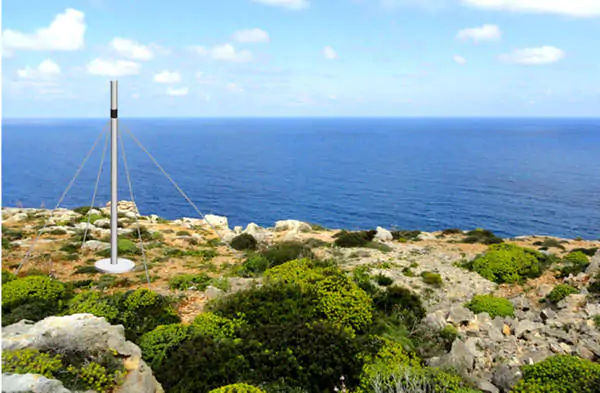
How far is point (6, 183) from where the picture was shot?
311 ft

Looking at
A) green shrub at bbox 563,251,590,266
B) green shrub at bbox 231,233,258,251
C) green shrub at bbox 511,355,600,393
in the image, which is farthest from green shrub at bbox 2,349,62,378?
green shrub at bbox 563,251,590,266

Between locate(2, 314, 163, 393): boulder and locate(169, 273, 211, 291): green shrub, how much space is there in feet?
20.7

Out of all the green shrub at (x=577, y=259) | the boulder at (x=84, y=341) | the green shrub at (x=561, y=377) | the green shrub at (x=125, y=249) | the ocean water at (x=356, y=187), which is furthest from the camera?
the ocean water at (x=356, y=187)

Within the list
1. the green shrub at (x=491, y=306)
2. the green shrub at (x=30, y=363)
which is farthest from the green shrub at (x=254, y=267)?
the green shrub at (x=30, y=363)

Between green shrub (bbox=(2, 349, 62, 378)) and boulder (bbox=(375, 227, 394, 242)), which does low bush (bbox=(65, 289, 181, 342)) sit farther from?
boulder (bbox=(375, 227, 394, 242))

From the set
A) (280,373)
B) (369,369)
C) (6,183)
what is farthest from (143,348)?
(6,183)

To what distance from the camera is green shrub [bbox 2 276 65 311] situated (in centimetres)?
1221

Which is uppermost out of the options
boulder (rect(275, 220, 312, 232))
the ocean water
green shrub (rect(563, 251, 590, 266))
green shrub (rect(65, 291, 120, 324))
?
green shrub (rect(65, 291, 120, 324))

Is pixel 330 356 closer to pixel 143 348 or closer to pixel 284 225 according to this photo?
pixel 143 348

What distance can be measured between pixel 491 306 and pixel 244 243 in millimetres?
13985

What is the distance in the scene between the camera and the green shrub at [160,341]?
9958mm

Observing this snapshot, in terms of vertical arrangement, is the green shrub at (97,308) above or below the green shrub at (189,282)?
above

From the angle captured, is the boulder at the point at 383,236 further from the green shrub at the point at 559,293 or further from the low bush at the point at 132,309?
the low bush at the point at 132,309

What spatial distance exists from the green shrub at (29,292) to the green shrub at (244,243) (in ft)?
40.3
